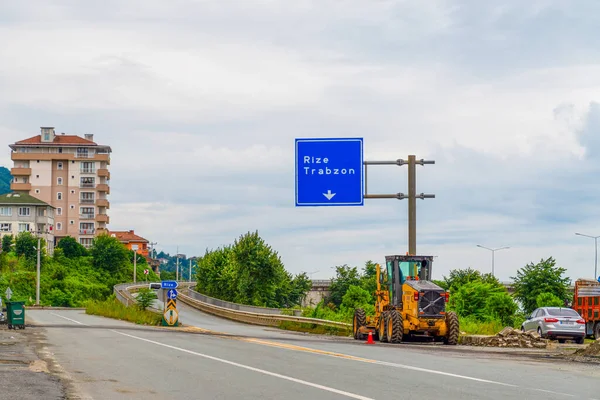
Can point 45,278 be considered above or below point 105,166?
below

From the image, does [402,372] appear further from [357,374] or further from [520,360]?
[520,360]

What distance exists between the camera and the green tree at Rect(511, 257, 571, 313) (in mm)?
77000

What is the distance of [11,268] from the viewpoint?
414ft

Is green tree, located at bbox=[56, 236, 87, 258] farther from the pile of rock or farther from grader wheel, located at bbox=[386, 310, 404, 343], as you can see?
the pile of rock

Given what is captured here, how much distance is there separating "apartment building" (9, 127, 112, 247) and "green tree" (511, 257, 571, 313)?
317 feet

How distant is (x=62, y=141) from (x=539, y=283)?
344ft

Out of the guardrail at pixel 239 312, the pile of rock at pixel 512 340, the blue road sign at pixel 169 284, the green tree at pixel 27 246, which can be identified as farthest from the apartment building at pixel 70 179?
the pile of rock at pixel 512 340

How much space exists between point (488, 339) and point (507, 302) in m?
32.3

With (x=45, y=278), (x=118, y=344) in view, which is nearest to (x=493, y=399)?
(x=118, y=344)

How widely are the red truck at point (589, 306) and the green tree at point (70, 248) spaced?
110767 mm

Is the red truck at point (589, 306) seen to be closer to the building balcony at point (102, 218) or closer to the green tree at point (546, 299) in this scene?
the green tree at point (546, 299)

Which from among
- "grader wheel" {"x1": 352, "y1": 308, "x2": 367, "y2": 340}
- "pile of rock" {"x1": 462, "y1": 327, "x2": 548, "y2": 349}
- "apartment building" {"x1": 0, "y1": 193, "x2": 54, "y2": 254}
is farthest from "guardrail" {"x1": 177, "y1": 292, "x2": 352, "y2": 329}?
"apartment building" {"x1": 0, "y1": 193, "x2": 54, "y2": 254}

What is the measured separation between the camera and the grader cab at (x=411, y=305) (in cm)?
3159

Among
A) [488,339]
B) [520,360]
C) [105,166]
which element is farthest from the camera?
[105,166]
